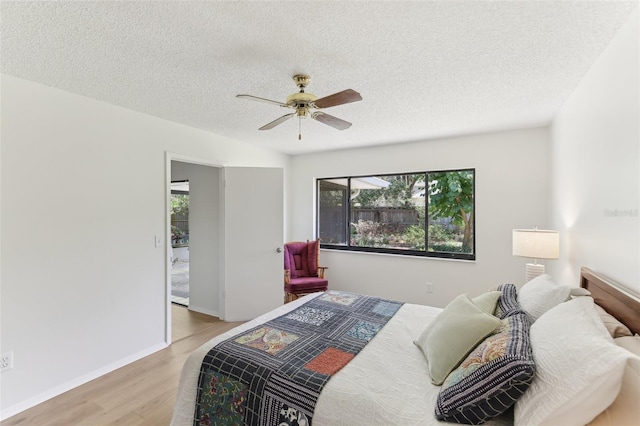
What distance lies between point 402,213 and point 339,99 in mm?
2843

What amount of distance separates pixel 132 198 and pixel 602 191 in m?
3.79

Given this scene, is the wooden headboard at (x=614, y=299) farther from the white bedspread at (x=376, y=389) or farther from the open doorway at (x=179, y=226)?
the open doorway at (x=179, y=226)

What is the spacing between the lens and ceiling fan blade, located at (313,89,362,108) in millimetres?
1775

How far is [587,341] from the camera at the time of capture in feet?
3.40

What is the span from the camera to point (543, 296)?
1.70 meters

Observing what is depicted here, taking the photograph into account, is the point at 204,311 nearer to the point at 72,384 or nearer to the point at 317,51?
the point at 72,384

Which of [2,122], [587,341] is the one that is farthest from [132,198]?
[587,341]

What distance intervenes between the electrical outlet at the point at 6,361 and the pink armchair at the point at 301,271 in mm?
2648

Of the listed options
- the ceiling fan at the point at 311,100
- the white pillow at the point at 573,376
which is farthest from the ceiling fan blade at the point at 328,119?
the white pillow at the point at 573,376

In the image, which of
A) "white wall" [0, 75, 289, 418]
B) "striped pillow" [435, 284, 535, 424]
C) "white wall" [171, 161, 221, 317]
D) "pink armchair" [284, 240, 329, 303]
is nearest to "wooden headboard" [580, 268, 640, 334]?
"striped pillow" [435, 284, 535, 424]

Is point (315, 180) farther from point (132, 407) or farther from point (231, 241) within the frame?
point (132, 407)

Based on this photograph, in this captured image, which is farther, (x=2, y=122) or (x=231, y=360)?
(x=2, y=122)

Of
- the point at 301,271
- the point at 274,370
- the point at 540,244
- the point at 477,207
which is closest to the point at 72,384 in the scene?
the point at 274,370

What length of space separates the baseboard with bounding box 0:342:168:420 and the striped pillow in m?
2.86
